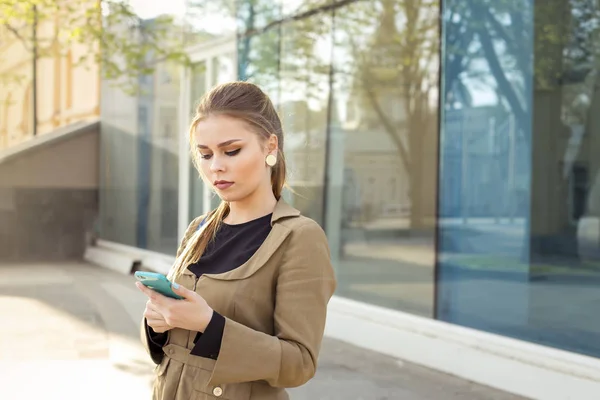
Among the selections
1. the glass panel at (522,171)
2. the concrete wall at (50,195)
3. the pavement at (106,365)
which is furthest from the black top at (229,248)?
the concrete wall at (50,195)

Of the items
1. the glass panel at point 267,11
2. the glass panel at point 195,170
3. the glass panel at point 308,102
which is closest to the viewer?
the glass panel at point 308,102

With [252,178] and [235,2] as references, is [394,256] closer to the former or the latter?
[235,2]

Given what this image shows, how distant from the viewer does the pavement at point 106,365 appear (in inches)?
223

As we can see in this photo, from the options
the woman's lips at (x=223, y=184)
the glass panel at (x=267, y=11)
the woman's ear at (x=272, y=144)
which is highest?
the glass panel at (x=267, y=11)

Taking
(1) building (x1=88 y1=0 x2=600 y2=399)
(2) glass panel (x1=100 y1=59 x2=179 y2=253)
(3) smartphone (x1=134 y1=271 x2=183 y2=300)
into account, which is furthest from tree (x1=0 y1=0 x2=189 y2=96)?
(3) smartphone (x1=134 y1=271 x2=183 y2=300)

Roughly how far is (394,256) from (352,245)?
0.72 m

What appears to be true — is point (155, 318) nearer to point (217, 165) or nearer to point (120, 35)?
point (217, 165)

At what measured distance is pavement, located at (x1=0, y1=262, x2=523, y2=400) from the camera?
5.67 m

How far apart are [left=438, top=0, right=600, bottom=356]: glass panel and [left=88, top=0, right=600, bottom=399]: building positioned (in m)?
0.01

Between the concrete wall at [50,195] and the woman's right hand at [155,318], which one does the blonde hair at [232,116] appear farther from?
the concrete wall at [50,195]

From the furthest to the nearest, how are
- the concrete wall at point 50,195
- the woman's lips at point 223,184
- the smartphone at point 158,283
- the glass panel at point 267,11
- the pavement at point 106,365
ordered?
1. the concrete wall at point 50,195
2. the glass panel at point 267,11
3. the pavement at point 106,365
4. the woman's lips at point 223,184
5. the smartphone at point 158,283

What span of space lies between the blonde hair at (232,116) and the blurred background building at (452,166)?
13.2ft

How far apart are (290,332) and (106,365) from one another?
508cm

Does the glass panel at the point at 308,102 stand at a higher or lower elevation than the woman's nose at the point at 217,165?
higher
